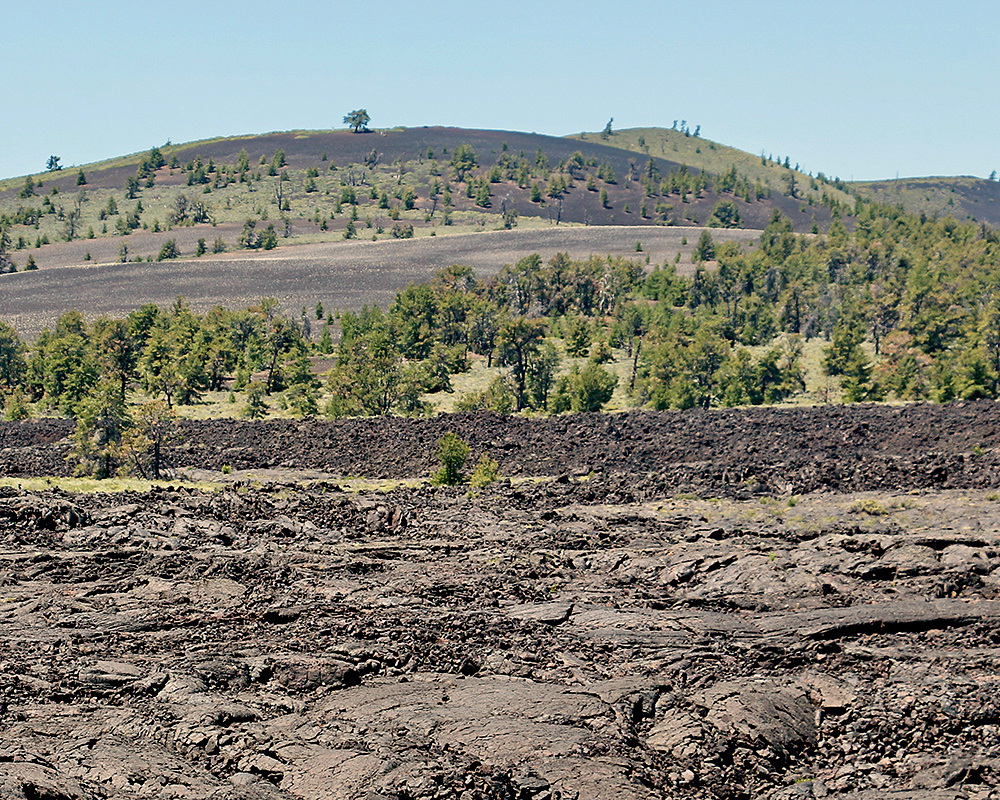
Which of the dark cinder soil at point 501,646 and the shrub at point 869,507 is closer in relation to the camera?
the dark cinder soil at point 501,646

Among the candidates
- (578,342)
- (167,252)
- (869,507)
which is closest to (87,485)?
(869,507)

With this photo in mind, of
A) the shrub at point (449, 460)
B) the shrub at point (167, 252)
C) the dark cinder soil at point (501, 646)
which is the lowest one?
the shrub at point (449, 460)

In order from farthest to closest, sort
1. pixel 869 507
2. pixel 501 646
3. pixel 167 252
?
pixel 167 252
pixel 869 507
pixel 501 646

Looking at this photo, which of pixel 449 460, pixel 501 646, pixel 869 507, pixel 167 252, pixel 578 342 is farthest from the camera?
pixel 167 252

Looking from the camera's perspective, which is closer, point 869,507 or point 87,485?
point 869,507

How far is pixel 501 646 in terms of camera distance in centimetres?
2091

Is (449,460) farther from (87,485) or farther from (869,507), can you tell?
(869,507)

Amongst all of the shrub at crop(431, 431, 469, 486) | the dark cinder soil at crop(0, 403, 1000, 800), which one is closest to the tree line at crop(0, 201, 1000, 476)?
the shrub at crop(431, 431, 469, 486)

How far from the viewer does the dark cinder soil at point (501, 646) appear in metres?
15.4

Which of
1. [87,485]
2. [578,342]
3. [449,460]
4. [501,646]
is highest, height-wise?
[578,342]

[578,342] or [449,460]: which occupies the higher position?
[578,342]

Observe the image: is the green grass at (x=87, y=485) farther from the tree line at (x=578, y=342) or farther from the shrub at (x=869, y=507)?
the shrub at (x=869, y=507)

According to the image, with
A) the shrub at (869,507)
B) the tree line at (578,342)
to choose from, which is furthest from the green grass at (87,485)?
the shrub at (869,507)

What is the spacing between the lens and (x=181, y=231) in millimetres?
195125
